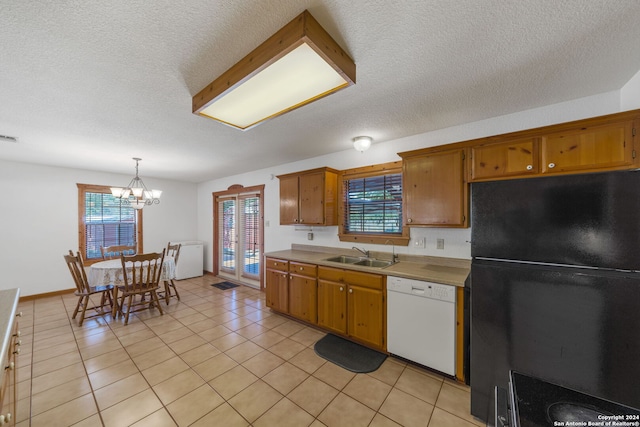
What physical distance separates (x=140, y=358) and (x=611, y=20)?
4.42 meters

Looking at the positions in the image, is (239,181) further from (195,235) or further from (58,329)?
(58,329)

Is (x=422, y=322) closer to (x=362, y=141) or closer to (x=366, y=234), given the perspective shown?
(x=366, y=234)

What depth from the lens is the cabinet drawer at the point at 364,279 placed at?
2490 millimetres

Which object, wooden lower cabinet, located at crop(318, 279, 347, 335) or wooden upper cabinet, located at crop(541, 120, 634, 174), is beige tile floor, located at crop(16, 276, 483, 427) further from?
wooden upper cabinet, located at crop(541, 120, 634, 174)

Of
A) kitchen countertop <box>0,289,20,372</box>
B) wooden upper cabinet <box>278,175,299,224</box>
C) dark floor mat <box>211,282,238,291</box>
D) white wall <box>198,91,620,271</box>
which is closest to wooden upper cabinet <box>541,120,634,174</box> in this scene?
white wall <box>198,91,620,271</box>

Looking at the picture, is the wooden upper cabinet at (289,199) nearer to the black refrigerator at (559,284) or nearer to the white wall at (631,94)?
the black refrigerator at (559,284)

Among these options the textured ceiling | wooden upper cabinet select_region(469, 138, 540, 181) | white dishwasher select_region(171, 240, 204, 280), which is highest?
the textured ceiling

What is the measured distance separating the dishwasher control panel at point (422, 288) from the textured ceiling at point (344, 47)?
64.6 inches

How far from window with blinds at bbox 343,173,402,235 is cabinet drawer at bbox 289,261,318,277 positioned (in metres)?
0.80

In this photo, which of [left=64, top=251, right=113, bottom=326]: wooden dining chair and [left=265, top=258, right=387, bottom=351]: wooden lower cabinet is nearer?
[left=265, top=258, right=387, bottom=351]: wooden lower cabinet

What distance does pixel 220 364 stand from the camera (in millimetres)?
2369

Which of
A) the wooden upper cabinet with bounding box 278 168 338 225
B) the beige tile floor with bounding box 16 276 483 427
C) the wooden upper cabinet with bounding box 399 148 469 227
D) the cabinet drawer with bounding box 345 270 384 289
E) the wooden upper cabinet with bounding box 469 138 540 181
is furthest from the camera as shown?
the wooden upper cabinet with bounding box 278 168 338 225

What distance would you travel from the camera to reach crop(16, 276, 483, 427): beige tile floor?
1.75m

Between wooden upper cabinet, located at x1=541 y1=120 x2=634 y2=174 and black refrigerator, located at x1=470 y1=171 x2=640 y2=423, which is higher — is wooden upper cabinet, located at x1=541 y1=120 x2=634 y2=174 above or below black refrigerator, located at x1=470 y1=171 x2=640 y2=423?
above
